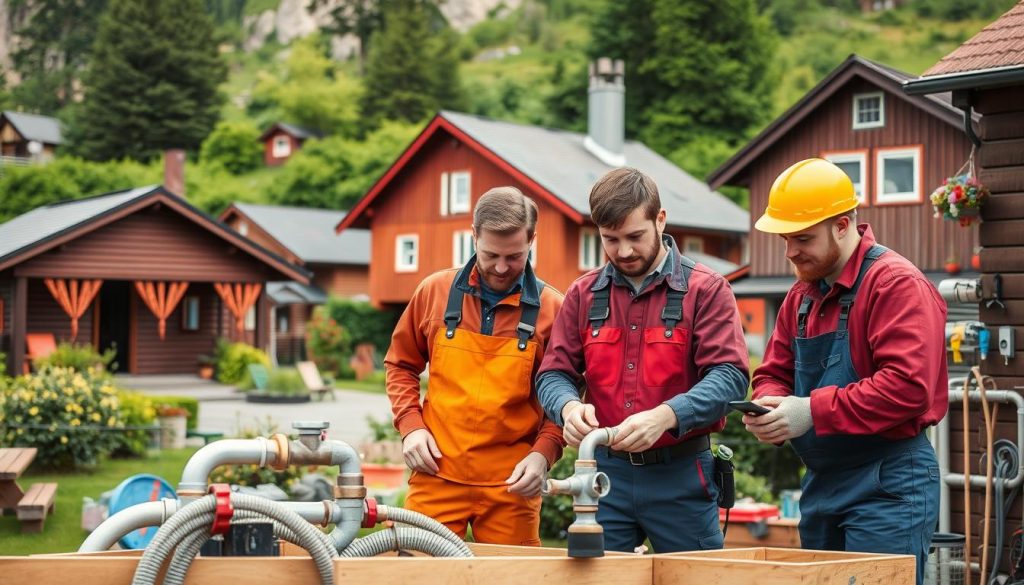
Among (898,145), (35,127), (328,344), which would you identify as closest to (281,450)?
(898,145)

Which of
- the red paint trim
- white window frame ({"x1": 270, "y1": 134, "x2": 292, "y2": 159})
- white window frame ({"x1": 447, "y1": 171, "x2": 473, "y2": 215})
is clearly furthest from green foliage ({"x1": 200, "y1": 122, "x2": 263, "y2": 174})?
white window frame ({"x1": 447, "y1": 171, "x2": 473, "y2": 215})

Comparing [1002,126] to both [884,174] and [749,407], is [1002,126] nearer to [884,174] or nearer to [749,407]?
[749,407]

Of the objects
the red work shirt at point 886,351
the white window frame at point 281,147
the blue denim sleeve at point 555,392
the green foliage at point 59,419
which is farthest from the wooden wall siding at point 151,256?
the white window frame at point 281,147

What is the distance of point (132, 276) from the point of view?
2769 cm

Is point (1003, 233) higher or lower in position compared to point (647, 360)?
higher

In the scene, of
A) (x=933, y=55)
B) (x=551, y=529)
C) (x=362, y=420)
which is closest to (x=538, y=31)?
(x=933, y=55)

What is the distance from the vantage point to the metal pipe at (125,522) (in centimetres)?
295

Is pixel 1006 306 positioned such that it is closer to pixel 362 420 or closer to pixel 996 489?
pixel 996 489

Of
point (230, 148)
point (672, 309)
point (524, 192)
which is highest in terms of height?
point (230, 148)

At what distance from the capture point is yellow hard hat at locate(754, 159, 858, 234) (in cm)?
367

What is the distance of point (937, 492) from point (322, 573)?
6.64 ft

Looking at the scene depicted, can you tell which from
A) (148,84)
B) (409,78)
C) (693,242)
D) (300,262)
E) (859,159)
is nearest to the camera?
(859,159)

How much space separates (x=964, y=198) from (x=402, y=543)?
5.31 meters

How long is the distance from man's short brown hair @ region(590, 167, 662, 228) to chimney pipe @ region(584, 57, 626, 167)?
103ft
